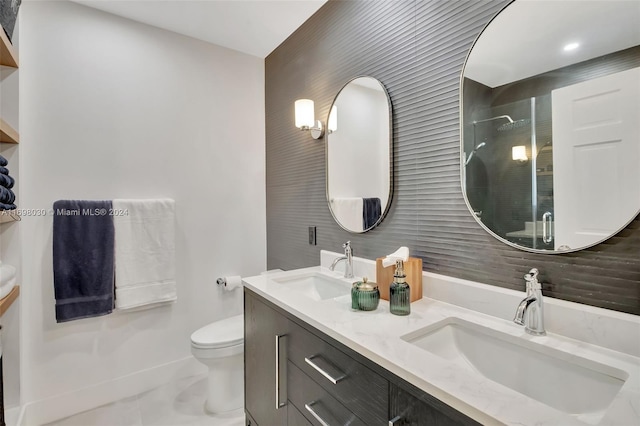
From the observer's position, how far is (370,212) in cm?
151

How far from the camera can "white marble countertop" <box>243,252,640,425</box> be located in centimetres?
55

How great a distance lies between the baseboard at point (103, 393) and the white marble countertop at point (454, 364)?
1.36 meters

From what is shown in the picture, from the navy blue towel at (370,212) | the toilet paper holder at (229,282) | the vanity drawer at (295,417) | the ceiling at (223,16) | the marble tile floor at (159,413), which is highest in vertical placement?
the ceiling at (223,16)

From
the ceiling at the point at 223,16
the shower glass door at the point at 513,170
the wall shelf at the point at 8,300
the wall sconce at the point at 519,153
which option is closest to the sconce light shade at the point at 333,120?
the ceiling at the point at 223,16

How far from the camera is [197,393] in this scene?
6.51ft

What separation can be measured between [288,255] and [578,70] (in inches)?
71.7

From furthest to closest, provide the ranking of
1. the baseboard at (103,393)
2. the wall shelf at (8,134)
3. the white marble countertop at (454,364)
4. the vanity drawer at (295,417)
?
the baseboard at (103,393) → the wall shelf at (8,134) → the vanity drawer at (295,417) → the white marble countertop at (454,364)

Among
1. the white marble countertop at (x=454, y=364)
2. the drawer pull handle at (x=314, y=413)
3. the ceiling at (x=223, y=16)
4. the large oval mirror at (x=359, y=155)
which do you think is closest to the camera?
the white marble countertop at (x=454, y=364)

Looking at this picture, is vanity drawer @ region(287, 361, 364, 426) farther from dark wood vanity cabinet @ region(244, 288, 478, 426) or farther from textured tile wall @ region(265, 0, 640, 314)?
textured tile wall @ region(265, 0, 640, 314)

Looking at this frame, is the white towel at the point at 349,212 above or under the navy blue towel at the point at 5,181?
under

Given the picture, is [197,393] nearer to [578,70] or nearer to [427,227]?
[427,227]

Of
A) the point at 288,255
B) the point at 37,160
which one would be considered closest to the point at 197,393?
the point at 288,255

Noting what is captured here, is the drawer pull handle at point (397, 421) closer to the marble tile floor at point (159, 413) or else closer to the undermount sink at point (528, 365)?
the undermount sink at point (528, 365)

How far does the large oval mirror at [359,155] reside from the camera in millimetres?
1439
